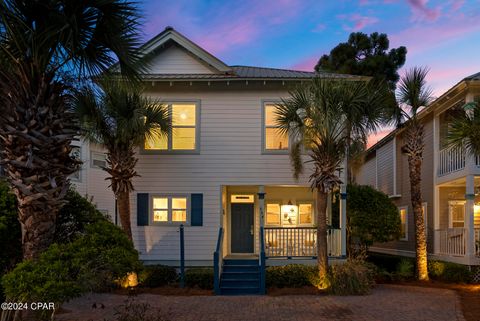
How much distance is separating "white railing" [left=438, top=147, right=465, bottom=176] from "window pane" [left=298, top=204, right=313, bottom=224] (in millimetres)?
5211

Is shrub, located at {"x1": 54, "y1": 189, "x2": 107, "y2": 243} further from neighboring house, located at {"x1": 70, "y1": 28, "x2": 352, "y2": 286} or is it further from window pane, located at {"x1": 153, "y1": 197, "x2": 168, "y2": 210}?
window pane, located at {"x1": 153, "y1": 197, "x2": 168, "y2": 210}

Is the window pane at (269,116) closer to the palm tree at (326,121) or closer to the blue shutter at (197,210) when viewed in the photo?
the palm tree at (326,121)

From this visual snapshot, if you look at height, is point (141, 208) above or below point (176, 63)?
below

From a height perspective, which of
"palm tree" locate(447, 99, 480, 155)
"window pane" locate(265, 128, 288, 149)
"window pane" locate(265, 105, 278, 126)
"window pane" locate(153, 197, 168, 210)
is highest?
"window pane" locate(265, 105, 278, 126)

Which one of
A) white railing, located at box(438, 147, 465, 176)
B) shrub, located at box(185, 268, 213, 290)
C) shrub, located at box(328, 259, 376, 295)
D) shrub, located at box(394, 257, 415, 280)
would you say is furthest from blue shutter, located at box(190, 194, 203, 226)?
white railing, located at box(438, 147, 465, 176)

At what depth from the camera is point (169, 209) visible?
15.3 meters

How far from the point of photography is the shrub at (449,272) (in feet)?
49.1

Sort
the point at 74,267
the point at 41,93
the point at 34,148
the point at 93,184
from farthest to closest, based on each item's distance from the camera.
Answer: the point at 93,184 → the point at 74,267 → the point at 41,93 → the point at 34,148

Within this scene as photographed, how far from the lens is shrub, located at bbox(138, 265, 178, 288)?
549 inches

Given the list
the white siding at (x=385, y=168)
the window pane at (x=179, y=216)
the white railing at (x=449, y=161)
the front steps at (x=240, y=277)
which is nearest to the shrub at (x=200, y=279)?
the front steps at (x=240, y=277)

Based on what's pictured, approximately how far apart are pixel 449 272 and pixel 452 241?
138cm

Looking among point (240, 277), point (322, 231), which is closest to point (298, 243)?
point (322, 231)

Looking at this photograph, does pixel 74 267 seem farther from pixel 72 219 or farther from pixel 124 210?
pixel 124 210

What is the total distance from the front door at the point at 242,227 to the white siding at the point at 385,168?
977 centimetres
